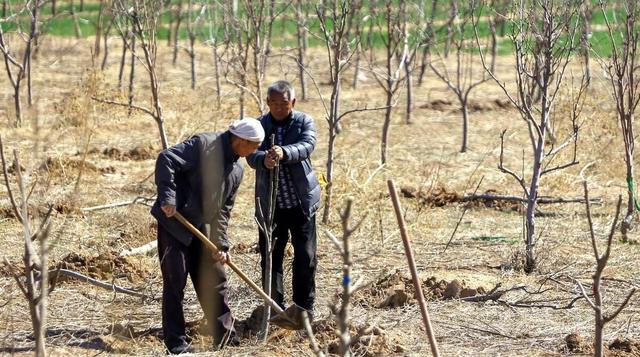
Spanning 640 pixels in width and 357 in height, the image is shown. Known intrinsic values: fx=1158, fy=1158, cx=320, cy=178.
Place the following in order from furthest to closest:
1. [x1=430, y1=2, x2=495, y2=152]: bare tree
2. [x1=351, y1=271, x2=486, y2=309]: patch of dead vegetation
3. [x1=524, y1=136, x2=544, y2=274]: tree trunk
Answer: [x1=430, y1=2, x2=495, y2=152]: bare tree < [x1=524, y1=136, x2=544, y2=274]: tree trunk < [x1=351, y1=271, x2=486, y2=309]: patch of dead vegetation

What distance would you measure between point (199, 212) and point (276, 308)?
689mm

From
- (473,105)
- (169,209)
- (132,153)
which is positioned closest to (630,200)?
(169,209)

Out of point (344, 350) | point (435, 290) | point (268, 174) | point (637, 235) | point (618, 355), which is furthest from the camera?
point (637, 235)

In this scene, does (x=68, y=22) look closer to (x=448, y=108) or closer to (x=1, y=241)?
(x=448, y=108)

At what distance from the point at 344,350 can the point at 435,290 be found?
3.74m

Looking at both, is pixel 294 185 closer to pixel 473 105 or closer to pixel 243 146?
pixel 243 146

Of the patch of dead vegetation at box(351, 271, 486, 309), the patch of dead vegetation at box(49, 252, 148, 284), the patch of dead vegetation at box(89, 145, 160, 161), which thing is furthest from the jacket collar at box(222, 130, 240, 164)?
the patch of dead vegetation at box(89, 145, 160, 161)

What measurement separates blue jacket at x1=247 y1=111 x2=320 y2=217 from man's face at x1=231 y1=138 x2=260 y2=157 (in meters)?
0.44

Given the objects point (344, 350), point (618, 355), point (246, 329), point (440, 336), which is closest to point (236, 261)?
point (246, 329)

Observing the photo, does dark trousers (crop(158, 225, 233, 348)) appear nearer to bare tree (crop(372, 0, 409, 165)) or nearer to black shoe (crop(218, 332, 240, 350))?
black shoe (crop(218, 332, 240, 350))

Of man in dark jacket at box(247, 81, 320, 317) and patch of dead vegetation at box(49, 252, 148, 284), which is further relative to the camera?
patch of dead vegetation at box(49, 252, 148, 284)

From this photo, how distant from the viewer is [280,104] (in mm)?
6758

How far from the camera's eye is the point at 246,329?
7.03 m

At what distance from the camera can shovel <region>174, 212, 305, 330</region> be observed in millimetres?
6070
